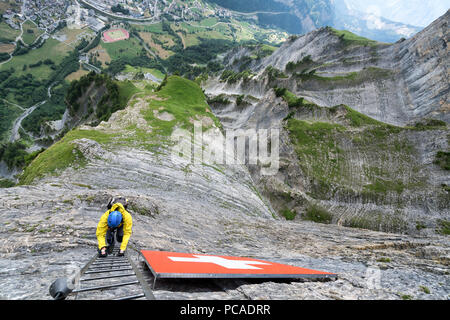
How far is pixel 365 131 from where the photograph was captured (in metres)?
40.5

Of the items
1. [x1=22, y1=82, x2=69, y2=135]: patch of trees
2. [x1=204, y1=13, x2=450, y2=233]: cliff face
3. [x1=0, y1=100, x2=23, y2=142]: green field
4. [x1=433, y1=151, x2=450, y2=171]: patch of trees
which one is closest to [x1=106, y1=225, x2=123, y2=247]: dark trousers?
[x1=204, y1=13, x2=450, y2=233]: cliff face

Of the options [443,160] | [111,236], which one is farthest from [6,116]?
[443,160]

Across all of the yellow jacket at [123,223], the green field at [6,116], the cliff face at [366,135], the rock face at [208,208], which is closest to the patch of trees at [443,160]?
the cliff face at [366,135]

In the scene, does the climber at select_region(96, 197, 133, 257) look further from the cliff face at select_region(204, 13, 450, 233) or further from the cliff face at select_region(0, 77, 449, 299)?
the cliff face at select_region(204, 13, 450, 233)

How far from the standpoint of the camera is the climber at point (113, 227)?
8.21 metres

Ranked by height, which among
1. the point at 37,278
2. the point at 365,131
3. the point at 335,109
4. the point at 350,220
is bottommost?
the point at 350,220

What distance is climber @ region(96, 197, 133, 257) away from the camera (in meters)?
8.21

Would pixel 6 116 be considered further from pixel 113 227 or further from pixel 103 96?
pixel 113 227

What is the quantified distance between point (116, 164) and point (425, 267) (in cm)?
2761

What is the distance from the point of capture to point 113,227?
8.36 metres

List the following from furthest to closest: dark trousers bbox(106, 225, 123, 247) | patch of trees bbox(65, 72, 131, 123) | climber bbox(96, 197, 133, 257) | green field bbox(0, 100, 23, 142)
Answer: green field bbox(0, 100, 23, 142)
patch of trees bbox(65, 72, 131, 123)
dark trousers bbox(106, 225, 123, 247)
climber bbox(96, 197, 133, 257)

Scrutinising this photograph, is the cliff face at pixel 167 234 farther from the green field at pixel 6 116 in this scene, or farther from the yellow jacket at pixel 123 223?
the green field at pixel 6 116
